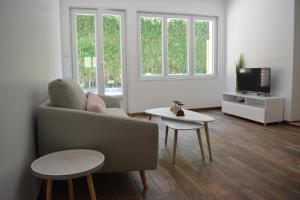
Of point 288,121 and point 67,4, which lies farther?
point 67,4

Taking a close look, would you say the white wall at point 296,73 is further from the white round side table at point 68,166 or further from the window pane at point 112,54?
the white round side table at point 68,166

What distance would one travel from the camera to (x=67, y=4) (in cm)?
484

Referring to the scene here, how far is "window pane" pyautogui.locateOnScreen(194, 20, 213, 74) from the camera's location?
589 cm

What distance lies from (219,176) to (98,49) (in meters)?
3.69

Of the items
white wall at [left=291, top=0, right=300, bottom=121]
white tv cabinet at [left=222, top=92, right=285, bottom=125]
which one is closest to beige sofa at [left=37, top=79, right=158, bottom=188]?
white tv cabinet at [left=222, top=92, right=285, bottom=125]

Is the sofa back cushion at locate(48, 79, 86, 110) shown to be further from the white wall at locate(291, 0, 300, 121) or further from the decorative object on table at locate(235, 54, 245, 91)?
the decorative object on table at locate(235, 54, 245, 91)

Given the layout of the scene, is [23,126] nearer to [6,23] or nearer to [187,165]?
[6,23]

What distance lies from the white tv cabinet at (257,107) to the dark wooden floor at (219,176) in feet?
2.92

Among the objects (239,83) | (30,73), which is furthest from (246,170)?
(239,83)

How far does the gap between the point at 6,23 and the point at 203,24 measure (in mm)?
5163

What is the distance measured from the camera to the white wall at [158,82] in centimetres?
499

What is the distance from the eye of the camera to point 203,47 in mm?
5988

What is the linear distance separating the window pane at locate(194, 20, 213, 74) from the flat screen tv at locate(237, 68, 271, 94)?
102 cm

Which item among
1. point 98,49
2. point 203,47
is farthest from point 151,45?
point 203,47
